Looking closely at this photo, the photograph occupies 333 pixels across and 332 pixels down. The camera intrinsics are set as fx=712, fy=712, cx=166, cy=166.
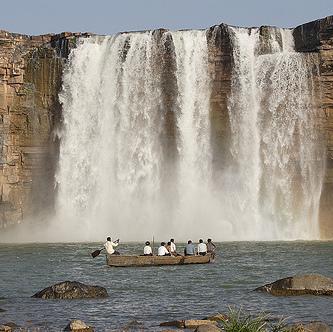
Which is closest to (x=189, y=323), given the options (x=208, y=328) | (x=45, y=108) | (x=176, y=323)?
(x=176, y=323)

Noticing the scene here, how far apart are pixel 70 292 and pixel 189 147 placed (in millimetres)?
33993

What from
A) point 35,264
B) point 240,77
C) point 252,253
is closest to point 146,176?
point 240,77

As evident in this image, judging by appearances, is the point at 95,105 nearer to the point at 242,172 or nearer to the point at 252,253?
the point at 242,172

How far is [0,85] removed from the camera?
185 feet

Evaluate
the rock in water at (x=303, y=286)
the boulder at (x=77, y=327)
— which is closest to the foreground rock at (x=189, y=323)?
the boulder at (x=77, y=327)

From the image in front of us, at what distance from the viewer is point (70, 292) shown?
22.2 meters

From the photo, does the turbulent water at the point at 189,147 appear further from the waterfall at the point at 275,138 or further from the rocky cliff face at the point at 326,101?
the rocky cliff face at the point at 326,101

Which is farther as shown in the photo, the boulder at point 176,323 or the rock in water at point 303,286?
the rock in water at point 303,286

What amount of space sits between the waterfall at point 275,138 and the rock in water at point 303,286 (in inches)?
1207

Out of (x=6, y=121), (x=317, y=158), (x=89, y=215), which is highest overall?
(x=6, y=121)

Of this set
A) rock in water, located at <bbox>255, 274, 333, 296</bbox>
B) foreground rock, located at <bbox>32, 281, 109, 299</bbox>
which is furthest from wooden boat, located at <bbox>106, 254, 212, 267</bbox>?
rock in water, located at <bbox>255, 274, 333, 296</bbox>

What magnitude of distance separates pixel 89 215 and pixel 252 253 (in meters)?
20.8

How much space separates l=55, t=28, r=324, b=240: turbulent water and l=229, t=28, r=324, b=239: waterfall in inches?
3.0

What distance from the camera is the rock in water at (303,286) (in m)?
22.1
